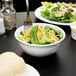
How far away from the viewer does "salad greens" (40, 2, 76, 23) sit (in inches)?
53.7

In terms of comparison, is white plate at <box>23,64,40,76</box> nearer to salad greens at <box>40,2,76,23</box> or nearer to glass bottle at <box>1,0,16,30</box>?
glass bottle at <box>1,0,16,30</box>

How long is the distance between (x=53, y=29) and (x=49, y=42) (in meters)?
0.16

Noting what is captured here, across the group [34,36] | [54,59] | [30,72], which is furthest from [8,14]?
[30,72]

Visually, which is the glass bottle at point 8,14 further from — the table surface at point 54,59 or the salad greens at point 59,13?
the salad greens at point 59,13

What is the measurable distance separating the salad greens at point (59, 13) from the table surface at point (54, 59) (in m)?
0.24

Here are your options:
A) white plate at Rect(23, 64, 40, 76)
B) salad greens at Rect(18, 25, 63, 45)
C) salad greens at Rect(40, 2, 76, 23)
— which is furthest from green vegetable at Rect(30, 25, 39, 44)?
salad greens at Rect(40, 2, 76, 23)

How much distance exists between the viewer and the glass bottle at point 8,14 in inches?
47.6

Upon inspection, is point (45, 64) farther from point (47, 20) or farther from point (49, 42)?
point (47, 20)

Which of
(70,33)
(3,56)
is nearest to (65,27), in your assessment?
(70,33)

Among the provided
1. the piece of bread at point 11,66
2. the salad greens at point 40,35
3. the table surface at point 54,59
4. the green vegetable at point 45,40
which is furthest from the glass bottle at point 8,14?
the piece of bread at point 11,66

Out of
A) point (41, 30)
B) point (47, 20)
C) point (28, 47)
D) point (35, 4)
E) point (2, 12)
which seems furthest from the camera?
point (35, 4)

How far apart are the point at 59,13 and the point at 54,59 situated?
551 mm

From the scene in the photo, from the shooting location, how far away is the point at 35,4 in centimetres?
262

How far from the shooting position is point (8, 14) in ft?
4.04
